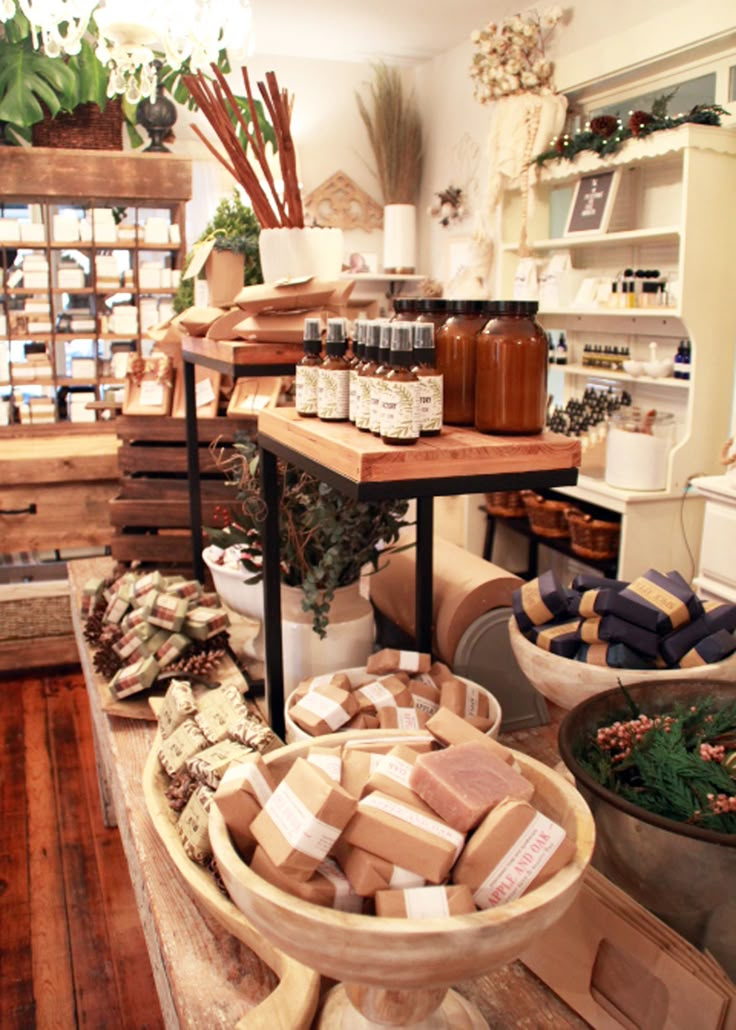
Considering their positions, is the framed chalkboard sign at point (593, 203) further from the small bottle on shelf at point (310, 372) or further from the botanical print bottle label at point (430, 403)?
the botanical print bottle label at point (430, 403)

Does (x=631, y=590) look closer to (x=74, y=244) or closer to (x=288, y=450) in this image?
(x=288, y=450)

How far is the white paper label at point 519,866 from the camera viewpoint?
80 cm

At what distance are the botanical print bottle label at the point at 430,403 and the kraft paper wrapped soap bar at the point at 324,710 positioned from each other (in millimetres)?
427

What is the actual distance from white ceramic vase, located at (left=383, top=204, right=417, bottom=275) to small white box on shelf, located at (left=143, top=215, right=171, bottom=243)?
157 centimetres

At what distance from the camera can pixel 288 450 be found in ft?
4.50

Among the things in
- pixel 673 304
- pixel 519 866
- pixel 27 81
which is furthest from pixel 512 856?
pixel 27 81

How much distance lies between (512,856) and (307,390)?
0.78 metres

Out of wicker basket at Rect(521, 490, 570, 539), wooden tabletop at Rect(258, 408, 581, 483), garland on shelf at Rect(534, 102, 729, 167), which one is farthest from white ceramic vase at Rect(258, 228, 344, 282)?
wicker basket at Rect(521, 490, 570, 539)

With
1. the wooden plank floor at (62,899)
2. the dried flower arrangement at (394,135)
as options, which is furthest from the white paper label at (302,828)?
the dried flower arrangement at (394,135)

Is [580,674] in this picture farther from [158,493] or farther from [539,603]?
[158,493]

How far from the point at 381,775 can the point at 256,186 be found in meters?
1.29

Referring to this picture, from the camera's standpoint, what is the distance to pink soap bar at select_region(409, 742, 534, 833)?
2.85 ft

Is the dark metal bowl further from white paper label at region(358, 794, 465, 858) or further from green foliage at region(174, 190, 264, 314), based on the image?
green foliage at region(174, 190, 264, 314)

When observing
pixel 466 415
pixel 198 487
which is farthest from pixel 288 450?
pixel 198 487
